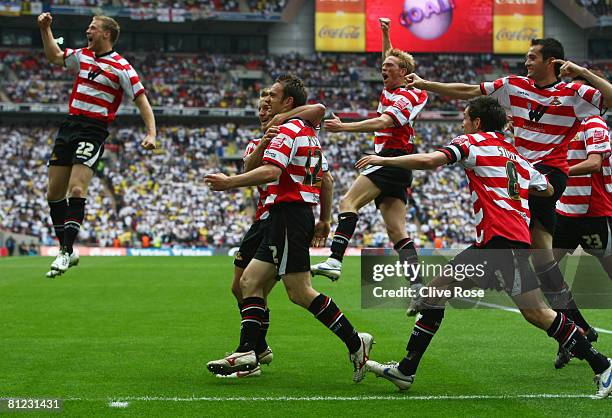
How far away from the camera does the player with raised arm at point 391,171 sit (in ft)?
31.7

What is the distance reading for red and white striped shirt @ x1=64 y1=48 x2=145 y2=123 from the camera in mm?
9820

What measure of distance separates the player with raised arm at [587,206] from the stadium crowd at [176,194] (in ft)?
106

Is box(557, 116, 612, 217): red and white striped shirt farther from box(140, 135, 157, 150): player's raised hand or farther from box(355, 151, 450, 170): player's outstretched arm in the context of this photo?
box(140, 135, 157, 150): player's raised hand

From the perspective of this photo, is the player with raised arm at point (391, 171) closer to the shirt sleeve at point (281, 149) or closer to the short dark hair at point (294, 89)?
the short dark hair at point (294, 89)

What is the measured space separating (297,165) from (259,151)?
0.34m

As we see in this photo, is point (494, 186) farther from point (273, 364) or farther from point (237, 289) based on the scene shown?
point (273, 364)

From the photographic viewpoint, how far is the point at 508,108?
8.52 metres

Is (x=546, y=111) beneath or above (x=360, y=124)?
above

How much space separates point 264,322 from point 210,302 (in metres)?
7.85

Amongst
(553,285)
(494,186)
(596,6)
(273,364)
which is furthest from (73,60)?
(596,6)

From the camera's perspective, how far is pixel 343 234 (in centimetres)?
978

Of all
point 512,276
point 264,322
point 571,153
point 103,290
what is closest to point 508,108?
point 571,153

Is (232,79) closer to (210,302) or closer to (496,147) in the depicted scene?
(210,302)

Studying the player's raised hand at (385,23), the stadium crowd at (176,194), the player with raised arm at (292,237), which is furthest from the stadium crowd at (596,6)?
the player with raised arm at (292,237)
